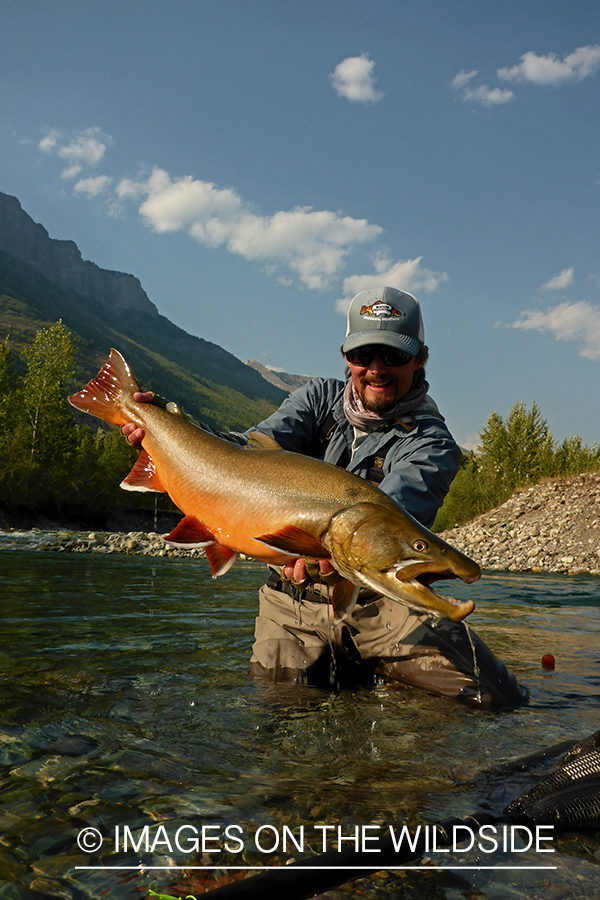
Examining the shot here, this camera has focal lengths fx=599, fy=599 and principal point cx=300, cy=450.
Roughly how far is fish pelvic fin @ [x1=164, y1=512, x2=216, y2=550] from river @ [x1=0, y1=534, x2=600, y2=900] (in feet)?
3.19

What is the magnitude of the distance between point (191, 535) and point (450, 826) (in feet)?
5.54

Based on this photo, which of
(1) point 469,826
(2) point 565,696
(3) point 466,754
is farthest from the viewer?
(2) point 565,696

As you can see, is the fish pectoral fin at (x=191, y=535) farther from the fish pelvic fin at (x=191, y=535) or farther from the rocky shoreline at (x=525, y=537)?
the rocky shoreline at (x=525, y=537)

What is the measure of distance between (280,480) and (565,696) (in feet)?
9.65

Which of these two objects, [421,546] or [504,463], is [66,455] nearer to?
[504,463]

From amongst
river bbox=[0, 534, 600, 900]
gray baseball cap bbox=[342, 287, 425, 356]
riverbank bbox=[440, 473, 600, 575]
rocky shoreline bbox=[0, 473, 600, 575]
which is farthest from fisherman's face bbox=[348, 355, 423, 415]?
riverbank bbox=[440, 473, 600, 575]

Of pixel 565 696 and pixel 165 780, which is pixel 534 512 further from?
pixel 165 780

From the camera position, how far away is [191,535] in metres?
3.05

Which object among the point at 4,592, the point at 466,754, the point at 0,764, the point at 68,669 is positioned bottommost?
the point at 4,592

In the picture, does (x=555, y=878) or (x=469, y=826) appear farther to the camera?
(x=469, y=826)

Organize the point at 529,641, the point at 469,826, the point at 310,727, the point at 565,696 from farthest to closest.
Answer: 1. the point at 529,641
2. the point at 565,696
3. the point at 310,727
4. the point at 469,826

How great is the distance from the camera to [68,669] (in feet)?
14.4

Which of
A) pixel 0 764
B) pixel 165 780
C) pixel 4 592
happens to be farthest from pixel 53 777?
pixel 4 592

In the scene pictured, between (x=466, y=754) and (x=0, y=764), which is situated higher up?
(x=466, y=754)
